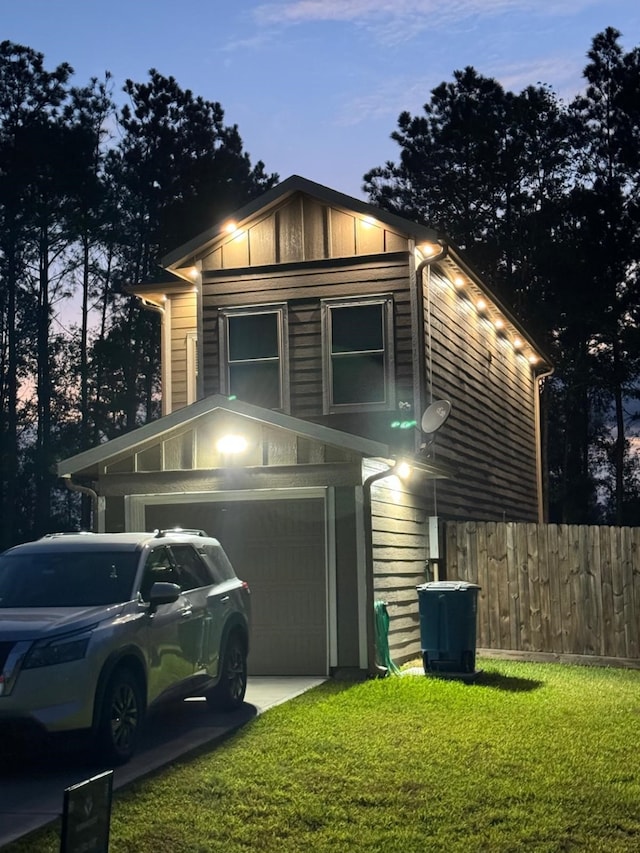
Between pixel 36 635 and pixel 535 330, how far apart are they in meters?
31.6

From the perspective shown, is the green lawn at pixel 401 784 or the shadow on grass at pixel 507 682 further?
the shadow on grass at pixel 507 682

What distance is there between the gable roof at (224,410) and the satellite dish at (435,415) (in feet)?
5.98

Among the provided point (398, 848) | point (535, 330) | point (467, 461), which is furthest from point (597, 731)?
point (535, 330)

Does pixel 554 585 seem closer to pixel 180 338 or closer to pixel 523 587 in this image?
pixel 523 587

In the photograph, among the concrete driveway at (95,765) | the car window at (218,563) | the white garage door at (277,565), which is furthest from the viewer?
the white garage door at (277,565)

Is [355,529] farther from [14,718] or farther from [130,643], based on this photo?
[14,718]

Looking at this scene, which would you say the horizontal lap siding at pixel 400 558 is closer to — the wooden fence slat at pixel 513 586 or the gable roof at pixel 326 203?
the wooden fence slat at pixel 513 586

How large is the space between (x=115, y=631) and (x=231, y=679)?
8.80 feet

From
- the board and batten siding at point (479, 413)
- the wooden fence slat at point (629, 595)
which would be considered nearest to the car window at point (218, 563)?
the board and batten siding at point (479, 413)

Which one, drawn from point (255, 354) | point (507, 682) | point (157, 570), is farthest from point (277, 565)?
point (157, 570)

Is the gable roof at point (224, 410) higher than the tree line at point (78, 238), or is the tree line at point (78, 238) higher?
the tree line at point (78, 238)

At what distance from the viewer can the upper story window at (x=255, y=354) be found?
645 inches

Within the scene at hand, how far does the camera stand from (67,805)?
167 inches

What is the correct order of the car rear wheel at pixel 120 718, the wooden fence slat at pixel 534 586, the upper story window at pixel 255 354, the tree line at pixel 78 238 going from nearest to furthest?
the car rear wheel at pixel 120 718, the wooden fence slat at pixel 534 586, the upper story window at pixel 255 354, the tree line at pixel 78 238
